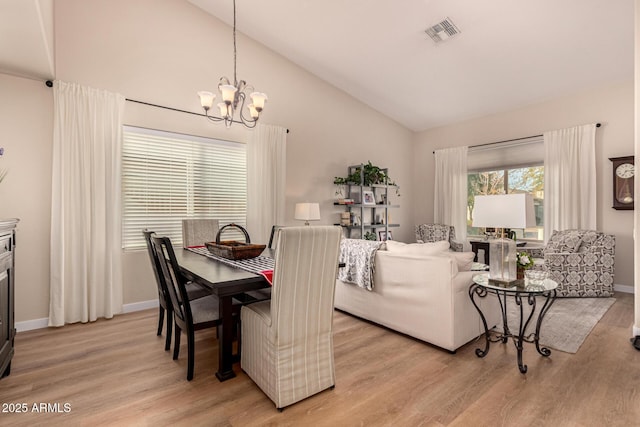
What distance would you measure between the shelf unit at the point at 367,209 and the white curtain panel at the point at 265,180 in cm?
124

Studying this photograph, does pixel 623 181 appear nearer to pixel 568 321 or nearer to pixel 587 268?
pixel 587 268

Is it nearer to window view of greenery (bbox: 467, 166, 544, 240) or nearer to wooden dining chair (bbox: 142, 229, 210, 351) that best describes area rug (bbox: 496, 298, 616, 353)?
window view of greenery (bbox: 467, 166, 544, 240)

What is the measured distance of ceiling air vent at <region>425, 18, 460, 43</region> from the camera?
12.1 ft

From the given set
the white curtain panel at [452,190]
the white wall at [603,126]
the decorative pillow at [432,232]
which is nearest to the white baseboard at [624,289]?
the white wall at [603,126]

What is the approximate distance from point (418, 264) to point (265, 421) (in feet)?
5.28

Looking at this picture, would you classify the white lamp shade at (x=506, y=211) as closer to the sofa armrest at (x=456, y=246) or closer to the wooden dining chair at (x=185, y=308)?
the wooden dining chair at (x=185, y=308)

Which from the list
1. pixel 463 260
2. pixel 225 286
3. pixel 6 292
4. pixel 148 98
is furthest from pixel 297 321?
pixel 148 98

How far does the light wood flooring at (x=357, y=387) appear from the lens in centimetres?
174

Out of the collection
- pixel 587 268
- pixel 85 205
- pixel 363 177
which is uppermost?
pixel 363 177

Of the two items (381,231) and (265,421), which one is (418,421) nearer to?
(265,421)

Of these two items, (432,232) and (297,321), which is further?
(432,232)

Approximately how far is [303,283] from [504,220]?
4.95 feet

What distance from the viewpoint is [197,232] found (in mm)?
3680

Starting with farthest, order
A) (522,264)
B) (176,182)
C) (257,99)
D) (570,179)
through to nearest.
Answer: (570,179)
(176,182)
(257,99)
(522,264)
